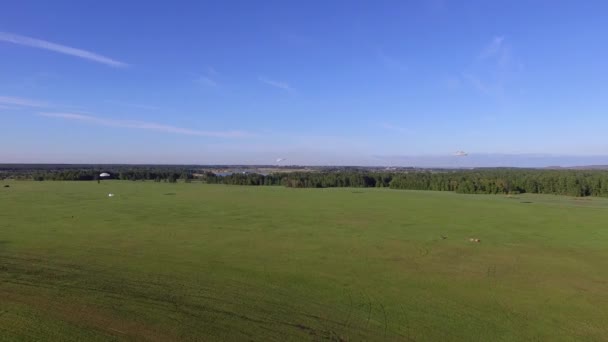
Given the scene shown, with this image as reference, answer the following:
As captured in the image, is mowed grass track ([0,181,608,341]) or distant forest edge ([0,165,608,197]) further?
distant forest edge ([0,165,608,197])

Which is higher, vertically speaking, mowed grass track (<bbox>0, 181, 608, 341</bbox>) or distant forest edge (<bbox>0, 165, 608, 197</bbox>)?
distant forest edge (<bbox>0, 165, 608, 197</bbox>)

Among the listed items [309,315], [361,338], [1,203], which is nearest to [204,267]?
[309,315]

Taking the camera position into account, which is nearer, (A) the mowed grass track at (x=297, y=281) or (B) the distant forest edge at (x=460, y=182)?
(A) the mowed grass track at (x=297, y=281)

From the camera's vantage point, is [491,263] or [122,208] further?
[122,208]

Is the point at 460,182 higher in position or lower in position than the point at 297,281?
higher

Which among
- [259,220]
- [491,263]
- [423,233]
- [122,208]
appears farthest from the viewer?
[122,208]

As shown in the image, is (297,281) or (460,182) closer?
(297,281)

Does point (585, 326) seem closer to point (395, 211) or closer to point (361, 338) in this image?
point (361, 338)

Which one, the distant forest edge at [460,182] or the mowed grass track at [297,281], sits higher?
the distant forest edge at [460,182]
